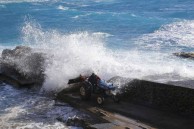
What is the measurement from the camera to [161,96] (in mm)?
13203

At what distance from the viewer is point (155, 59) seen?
83.4 feet

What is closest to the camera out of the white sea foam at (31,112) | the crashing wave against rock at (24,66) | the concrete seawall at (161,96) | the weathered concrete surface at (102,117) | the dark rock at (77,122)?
the weathered concrete surface at (102,117)

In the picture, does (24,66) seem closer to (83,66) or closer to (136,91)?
(83,66)

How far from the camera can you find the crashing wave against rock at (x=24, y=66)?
18.8m

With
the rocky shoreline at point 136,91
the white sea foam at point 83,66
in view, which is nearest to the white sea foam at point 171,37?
the white sea foam at point 83,66

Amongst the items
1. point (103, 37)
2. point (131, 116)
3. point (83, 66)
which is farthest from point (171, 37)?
point (131, 116)

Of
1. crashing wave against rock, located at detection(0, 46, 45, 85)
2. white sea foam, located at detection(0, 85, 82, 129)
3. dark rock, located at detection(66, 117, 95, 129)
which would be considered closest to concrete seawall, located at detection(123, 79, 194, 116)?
white sea foam, located at detection(0, 85, 82, 129)

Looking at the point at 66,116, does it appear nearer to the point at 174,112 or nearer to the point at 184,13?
the point at 174,112

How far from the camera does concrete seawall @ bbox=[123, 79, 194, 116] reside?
12345mm

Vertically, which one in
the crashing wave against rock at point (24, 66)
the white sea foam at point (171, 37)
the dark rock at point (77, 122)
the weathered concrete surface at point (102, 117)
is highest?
the white sea foam at point (171, 37)

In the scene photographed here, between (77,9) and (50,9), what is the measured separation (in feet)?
14.6

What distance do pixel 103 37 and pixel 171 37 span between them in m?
6.36

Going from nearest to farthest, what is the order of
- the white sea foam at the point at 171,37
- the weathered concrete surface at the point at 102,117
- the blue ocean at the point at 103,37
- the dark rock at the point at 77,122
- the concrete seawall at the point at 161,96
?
the weathered concrete surface at the point at 102,117 → the concrete seawall at the point at 161,96 → the dark rock at the point at 77,122 → the blue ocean at the point at 103,37 → the white sea foam at the point at 171,37

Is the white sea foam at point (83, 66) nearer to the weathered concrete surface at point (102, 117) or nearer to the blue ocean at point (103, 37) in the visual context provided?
the blue ocean at point (103, 37)
